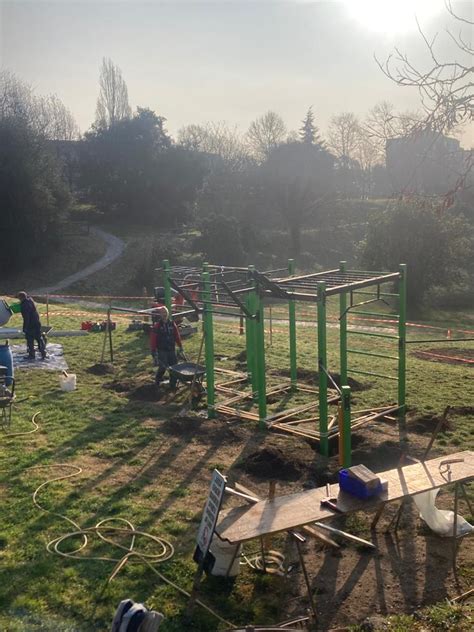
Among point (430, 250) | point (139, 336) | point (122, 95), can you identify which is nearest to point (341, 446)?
point (139, 336)

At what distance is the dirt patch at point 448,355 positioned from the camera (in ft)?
54.4

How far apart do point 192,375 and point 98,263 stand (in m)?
30.8

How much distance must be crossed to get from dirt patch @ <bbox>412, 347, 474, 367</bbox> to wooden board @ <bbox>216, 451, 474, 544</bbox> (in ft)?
32.0

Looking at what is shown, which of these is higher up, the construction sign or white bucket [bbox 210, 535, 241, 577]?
the construction sign

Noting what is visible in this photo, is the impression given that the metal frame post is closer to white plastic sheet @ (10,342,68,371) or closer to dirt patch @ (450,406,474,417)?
dirt patch @ (450,406,474,417)

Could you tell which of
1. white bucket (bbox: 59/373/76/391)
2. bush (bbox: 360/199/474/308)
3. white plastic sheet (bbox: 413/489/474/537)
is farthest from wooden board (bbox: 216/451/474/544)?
bush (bbox: 360/199/474/308)

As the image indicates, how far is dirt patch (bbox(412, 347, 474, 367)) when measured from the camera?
1659 cm

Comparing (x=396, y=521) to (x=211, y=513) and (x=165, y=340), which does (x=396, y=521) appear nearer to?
(x=211, y=513)

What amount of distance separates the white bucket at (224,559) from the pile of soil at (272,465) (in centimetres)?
253

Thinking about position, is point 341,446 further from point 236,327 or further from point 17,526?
point 236,327

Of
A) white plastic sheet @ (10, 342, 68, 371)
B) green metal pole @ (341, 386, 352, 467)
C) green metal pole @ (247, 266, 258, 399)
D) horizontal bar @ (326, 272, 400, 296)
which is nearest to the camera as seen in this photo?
green metal pole @ (341, 386, 352, 467)

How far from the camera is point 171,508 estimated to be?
7.21 metres

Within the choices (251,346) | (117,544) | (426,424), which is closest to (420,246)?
(251,346)

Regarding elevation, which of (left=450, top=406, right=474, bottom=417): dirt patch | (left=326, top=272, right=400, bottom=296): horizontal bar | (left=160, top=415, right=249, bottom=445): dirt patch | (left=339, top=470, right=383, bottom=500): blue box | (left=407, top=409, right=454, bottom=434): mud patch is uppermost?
(left=326, top=272, right=400, bottom=296): horizontal bar
